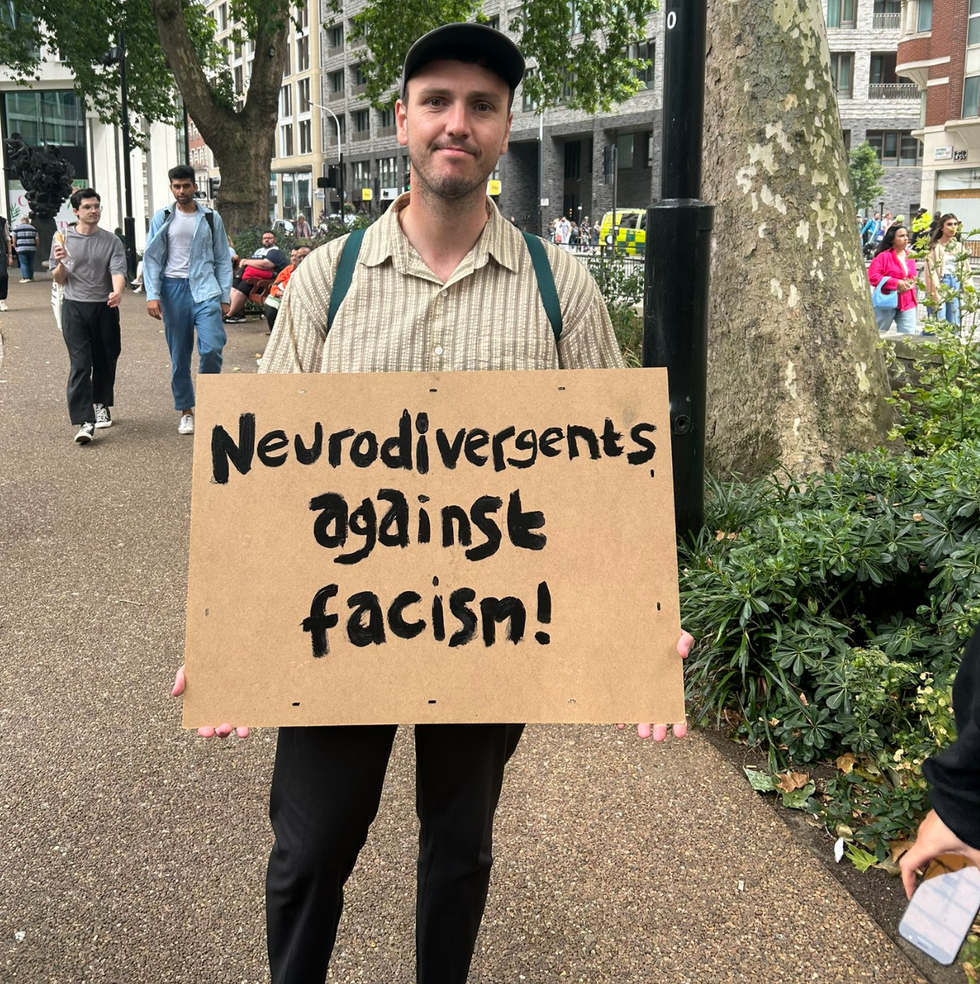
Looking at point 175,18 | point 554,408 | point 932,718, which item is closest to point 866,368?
point 932,718

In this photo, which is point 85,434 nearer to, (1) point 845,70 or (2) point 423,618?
(2) point 423,618

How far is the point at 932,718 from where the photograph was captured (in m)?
3.28

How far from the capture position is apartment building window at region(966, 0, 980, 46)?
45281 mm

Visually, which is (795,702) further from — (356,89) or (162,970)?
(356,89)

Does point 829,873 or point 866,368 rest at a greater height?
point 866,368

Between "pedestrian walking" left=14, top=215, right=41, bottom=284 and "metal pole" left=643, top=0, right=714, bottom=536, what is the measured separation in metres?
26.5

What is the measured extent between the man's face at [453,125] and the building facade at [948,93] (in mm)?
47530

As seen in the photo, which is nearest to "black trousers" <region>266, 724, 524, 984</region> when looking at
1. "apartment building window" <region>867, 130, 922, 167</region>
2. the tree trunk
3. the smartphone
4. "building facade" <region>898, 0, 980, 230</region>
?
the smartphone

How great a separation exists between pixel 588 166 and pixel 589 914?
229 ft

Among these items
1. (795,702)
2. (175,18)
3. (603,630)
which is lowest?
(795,702)

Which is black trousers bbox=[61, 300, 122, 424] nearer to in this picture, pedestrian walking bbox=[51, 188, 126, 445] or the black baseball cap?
pedestrian walking bbox=[51, 188, 126, 445]

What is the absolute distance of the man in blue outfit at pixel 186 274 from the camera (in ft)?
29.8

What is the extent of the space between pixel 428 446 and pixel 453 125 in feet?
2.12

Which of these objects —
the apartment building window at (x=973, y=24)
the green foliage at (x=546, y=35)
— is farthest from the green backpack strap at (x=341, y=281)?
the apartment building window at (x=973, y=24)
